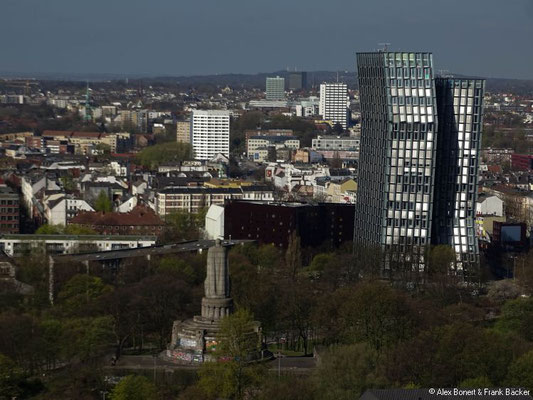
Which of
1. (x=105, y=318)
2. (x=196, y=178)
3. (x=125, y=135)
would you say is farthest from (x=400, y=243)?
(x=125, y=135)

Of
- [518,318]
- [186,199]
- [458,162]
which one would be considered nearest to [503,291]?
[458,162]

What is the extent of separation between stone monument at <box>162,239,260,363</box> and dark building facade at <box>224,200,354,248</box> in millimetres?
29332

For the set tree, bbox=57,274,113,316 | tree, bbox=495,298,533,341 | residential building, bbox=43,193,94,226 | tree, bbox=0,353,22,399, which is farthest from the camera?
residential building, bbox=43,193,94,226

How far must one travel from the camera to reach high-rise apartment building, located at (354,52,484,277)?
260 ft

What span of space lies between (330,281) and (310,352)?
15127 mm

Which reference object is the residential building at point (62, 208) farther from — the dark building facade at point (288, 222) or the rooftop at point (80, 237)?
the dark building facade at point (288, 222)

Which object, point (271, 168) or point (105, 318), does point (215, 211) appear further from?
point (271, 168)

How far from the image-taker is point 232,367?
50.4m

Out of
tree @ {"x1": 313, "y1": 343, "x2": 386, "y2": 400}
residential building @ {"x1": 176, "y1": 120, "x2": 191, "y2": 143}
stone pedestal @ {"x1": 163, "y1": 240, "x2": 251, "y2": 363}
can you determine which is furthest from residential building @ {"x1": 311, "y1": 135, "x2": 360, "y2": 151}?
tree @ {"x1": 313, "y1": 343, "x2": 386, "y2": 400}

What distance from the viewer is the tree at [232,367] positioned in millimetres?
49562

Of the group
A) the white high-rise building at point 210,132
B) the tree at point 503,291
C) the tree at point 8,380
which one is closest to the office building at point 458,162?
the tree at point 503,291

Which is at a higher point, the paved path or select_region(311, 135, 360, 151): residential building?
the paved path

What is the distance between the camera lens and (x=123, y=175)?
5408 inches

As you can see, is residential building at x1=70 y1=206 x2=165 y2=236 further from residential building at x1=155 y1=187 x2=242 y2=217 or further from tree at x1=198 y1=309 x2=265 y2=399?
tree at x1=198 y1=309 x2=265 y2=399
